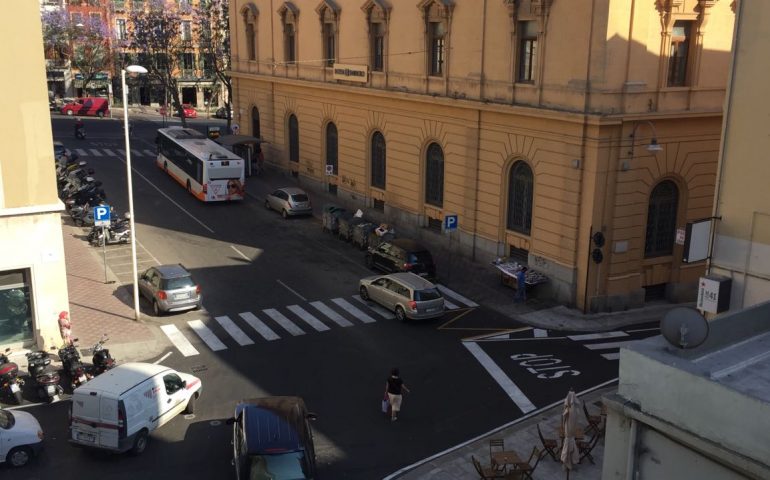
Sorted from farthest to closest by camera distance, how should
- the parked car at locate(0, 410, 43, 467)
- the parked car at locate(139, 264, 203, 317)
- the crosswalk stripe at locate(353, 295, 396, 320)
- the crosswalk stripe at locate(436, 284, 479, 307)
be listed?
the crosswalk stripe at locate(436, 284, 479, 307), the crosswalk stripe at locate(353, 295, 396, 320), the parked car at locate(139, 264, 203, 317), the parked car at locate(0, 410, 43, 467)

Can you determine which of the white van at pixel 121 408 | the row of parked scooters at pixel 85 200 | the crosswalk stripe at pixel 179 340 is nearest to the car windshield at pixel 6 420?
the white van at pixel 121 408

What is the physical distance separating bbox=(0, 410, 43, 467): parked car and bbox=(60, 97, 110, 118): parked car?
228 feet

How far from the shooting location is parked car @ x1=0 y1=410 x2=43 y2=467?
17031 mm

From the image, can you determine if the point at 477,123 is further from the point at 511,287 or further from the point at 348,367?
the point at 348,367

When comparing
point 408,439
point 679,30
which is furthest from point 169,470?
point 679,30

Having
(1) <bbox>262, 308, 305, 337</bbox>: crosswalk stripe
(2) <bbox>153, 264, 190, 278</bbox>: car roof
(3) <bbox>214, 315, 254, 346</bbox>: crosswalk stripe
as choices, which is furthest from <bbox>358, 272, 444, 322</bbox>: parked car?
(2) <bbox>153, 264, 190, 278</bbox>: car roof

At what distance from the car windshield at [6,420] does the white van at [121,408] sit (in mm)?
1321

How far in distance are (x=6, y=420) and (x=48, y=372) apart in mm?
3602

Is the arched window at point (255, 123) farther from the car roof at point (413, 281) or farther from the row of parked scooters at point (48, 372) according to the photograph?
the row of parked scooters at point (48, 372)

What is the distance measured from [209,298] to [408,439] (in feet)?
43.0

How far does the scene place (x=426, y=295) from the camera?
2666 cm

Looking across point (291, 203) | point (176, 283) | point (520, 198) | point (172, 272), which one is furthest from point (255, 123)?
point (176, 283)

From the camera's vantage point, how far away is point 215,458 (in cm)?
1783

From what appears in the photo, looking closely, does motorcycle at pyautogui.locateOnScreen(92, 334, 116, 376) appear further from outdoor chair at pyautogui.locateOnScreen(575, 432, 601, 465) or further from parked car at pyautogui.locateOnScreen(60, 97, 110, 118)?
parked car at pyautogui.locateOnScreen(60, 97, 110, 118)
